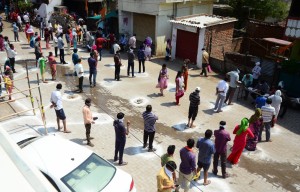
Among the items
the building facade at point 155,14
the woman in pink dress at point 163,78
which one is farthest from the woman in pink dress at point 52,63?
the building facade at point 155,14

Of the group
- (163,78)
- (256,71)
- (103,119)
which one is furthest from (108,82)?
(256,71)

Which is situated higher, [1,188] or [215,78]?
[1,188]

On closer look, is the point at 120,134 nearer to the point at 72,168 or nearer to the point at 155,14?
the point at 72,168

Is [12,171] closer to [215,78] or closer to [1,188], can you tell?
[1,188]

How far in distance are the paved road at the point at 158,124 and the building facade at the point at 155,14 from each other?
418 centimetres

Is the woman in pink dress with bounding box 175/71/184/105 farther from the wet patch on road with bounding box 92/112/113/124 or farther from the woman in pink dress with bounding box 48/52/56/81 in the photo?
the woman in pink dress with bounding box 48/52/56/81

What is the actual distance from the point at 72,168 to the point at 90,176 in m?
0.40

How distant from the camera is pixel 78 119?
39.5 ft

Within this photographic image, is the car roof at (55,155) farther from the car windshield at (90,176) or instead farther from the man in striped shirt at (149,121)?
the man in striped shirt at (149,121)

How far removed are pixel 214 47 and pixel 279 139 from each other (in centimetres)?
Result: 905

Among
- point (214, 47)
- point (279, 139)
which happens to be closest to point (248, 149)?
point (279, 139)

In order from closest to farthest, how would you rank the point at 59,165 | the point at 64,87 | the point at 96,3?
the point at 59,165 → the point at 64,87 → the point at 96,3

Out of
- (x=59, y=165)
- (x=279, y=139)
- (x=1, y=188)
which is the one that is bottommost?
(x=279, y=139)

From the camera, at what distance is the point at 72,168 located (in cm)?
615
